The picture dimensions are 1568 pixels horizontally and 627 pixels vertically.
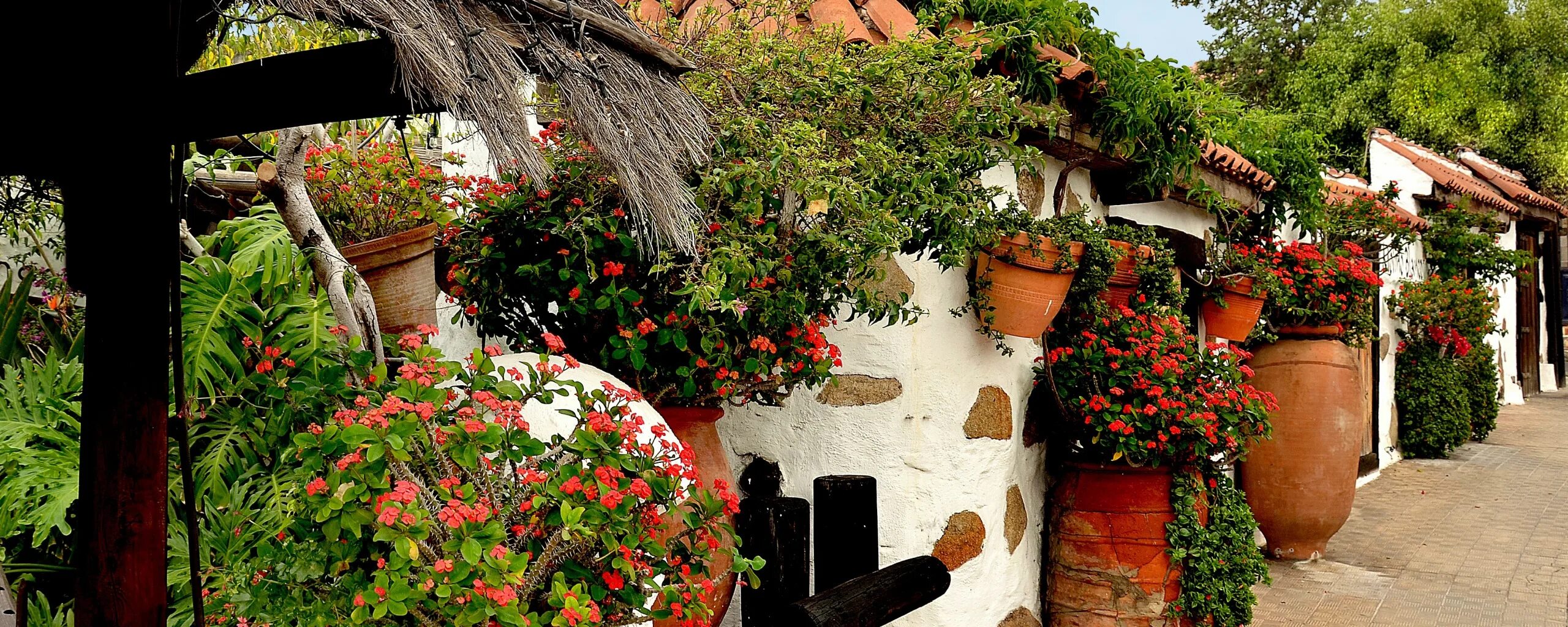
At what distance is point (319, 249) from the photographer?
288 centimetres

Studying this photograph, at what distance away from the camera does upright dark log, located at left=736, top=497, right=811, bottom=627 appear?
2535 mm

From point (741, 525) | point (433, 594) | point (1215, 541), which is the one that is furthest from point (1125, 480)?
point (433, 594)

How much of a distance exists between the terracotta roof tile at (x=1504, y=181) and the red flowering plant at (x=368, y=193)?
1358 centimetres

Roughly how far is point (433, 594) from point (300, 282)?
4.74 feet

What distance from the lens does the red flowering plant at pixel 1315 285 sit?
5676 mm

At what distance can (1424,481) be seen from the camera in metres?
8.78

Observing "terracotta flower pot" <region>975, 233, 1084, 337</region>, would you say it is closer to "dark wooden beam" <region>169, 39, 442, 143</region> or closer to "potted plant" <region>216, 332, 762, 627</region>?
"potted plant" <region>216, 332, 762, 627</region>

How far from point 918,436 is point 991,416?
0.36 m

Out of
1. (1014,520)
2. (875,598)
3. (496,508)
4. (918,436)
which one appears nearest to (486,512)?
(496,508)

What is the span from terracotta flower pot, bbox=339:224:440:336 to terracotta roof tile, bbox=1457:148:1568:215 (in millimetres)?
13643

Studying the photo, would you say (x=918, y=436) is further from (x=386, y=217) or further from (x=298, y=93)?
(x=298, y=93)

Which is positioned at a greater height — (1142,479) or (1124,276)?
(1124,276)

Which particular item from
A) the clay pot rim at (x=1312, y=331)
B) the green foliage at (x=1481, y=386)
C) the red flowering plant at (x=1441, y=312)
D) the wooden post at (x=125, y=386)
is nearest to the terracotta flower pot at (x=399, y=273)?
the wooden post at (x=125, y=386)

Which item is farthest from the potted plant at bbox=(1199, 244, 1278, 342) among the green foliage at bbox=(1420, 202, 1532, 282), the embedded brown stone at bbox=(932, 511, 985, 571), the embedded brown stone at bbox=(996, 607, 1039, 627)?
the green foliage at bbox=(1420, 202, 1532, 282)
